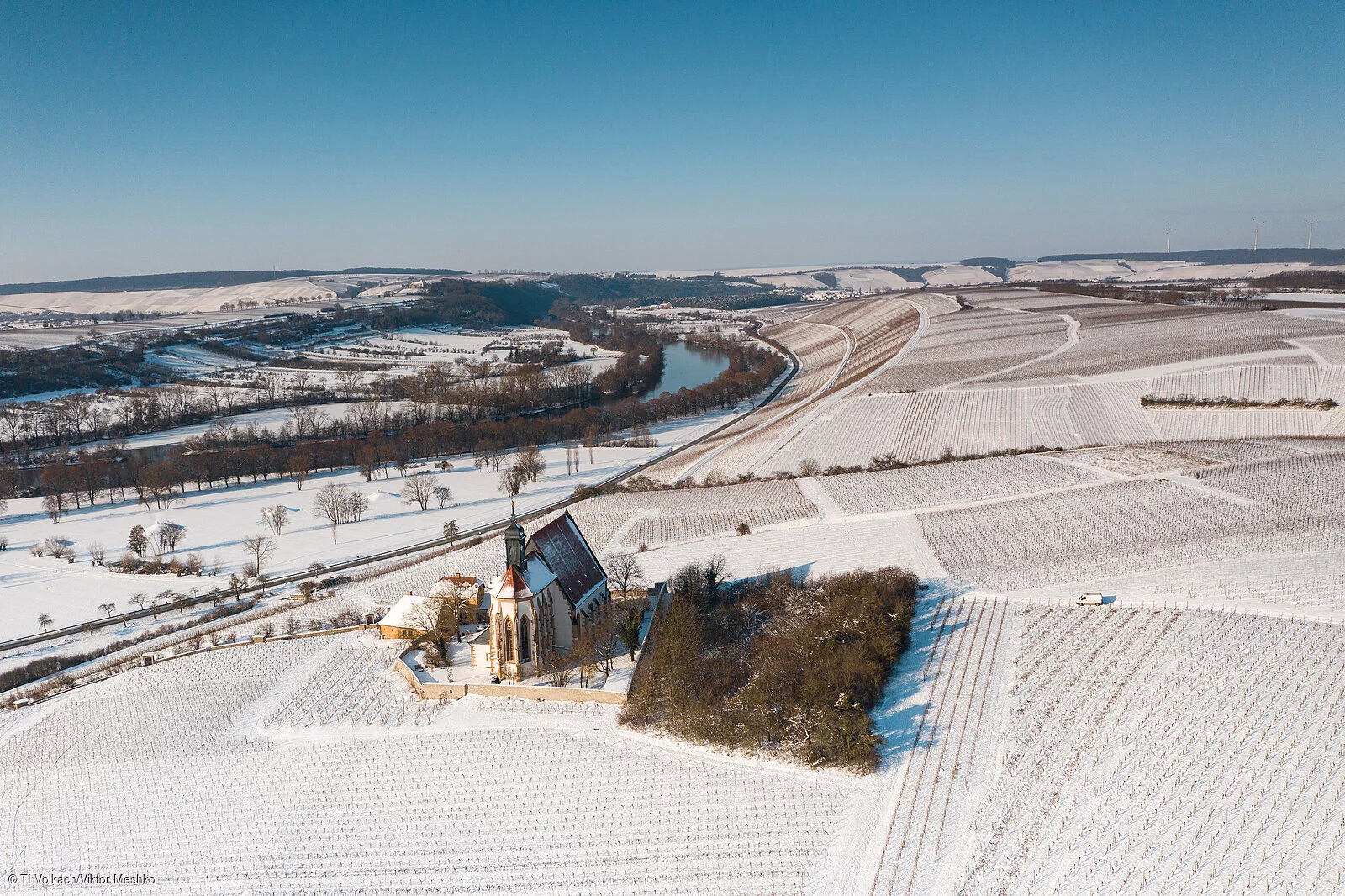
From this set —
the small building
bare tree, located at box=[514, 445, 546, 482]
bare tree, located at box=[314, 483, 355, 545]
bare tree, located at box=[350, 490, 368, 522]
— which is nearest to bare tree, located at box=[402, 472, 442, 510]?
bare tree, located at box=[350, 490, 368, 522]

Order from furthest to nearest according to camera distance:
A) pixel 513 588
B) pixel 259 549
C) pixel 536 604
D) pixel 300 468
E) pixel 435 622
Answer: pixel 300 468, pixel 259 549, pixel 435 622, pixel 536 604, pixel 513 588

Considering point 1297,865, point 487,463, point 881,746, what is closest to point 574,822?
point 881,746

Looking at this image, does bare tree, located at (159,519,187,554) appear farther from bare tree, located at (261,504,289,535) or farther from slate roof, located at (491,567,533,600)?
slate roof, located at (491,567,533,600)

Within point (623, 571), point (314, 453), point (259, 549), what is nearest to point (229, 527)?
point (259, 549)

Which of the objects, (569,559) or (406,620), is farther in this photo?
(406,620)

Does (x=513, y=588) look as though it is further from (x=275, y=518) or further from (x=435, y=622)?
(x=275, y=518)

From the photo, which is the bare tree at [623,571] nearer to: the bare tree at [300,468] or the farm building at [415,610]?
the farm building at [415,610]
